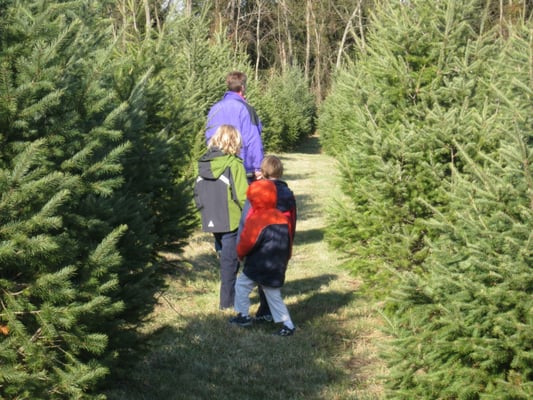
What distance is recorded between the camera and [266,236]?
583cm

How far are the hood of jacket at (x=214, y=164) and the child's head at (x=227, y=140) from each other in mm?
49

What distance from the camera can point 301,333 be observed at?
5.97m

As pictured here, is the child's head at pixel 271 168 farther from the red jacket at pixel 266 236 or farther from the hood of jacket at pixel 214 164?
the hood of jacket at pixel 214 164

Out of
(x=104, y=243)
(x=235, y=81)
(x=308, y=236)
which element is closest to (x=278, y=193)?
(x=235, y=81)

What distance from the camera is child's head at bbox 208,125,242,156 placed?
627cm

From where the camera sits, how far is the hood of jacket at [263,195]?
19.1ft

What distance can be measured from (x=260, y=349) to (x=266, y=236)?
1.01 m

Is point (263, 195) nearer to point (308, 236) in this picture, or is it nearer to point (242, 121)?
point (242, 121)

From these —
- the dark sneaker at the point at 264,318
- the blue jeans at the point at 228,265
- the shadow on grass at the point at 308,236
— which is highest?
the blue jeans at the point at 228,265

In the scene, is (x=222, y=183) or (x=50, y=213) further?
(x=222, y=183)

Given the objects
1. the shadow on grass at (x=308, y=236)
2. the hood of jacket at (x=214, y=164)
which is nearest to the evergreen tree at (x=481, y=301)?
the hood of jacket at (x=214, y=164)

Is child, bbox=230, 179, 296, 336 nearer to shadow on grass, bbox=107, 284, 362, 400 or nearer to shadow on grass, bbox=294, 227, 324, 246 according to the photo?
shadow on grass, bbox=107, 284, 362, 400

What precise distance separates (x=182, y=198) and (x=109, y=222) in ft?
5.59

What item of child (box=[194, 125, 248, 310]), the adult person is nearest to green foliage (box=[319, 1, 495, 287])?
the adult person
